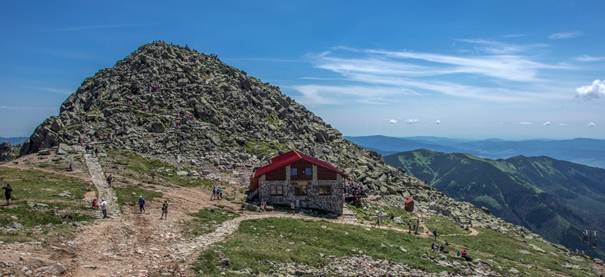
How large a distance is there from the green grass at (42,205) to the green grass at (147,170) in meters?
10.7

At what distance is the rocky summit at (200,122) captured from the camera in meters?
93.1

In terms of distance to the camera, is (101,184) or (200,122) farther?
(200,122)

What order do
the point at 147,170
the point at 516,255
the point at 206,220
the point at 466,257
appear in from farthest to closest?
the point at 147,170 → the point at 516,255 → the point at 466,257 → the point at 206,220

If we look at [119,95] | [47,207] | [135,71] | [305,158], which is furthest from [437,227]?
[135,71]

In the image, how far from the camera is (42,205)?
145 feet

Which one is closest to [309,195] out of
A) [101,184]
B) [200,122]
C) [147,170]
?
[147,170]

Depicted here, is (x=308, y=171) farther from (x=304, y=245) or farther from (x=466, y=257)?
(x=466, y=257)

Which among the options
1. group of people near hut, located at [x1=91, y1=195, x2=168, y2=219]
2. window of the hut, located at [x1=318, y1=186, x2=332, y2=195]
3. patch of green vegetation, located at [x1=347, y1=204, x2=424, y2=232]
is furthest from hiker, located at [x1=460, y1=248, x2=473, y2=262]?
group of people near hut, located at [x1=91, y1=195, x2=168, y2=219]

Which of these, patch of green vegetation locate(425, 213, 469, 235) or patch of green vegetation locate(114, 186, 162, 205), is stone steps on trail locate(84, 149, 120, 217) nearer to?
patch of green vegetation locate(114, 186, 162, 205)

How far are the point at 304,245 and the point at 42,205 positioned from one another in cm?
2642

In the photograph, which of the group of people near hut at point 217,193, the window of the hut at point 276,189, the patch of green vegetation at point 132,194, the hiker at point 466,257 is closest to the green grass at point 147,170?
the group of people near hut at point 217,193

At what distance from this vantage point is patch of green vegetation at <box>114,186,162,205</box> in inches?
2114

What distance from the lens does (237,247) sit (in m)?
42.4

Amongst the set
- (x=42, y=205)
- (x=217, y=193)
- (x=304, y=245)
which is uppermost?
(x=42, y=205)
